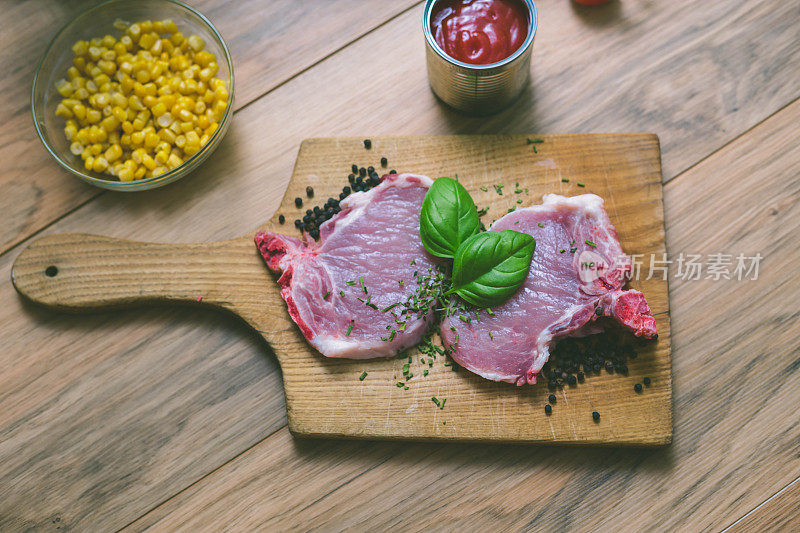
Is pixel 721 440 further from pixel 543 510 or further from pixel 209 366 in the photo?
pixel 209 366

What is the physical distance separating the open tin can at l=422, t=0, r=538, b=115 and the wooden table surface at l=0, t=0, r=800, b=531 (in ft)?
0.32

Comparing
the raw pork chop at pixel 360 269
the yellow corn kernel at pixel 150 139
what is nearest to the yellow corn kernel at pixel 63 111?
the yellow corn kernel at pixel 150 139

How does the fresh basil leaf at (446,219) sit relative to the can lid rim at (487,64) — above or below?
below

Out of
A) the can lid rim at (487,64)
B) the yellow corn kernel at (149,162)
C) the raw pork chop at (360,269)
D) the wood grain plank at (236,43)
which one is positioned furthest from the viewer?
the wood grain plank at (236,43)

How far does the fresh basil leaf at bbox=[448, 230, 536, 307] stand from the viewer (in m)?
1.92

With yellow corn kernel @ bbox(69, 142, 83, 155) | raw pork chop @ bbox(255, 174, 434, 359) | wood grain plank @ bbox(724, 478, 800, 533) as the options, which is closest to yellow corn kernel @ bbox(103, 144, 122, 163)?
yellow corn kernel @ bbox(69, 142, 83, 155)

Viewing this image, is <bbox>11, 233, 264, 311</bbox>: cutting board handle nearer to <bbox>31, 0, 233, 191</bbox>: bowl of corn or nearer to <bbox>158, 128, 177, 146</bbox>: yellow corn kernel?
<bbox>31, 0, 233, 191</bbox>: bowl of corn

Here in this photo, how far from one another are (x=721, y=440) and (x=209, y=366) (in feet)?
6.12

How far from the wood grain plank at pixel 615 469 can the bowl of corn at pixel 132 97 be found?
1.15 metres

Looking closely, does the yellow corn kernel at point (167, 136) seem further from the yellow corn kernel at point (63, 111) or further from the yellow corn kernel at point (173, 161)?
the yellow corn kernel at point (63, 111)

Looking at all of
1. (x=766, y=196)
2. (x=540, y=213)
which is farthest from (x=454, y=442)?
(x=766, y=196)

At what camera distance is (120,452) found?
2133mm

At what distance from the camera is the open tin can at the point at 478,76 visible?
1934 millimetres

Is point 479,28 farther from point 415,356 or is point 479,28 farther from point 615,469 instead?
point 615,469
